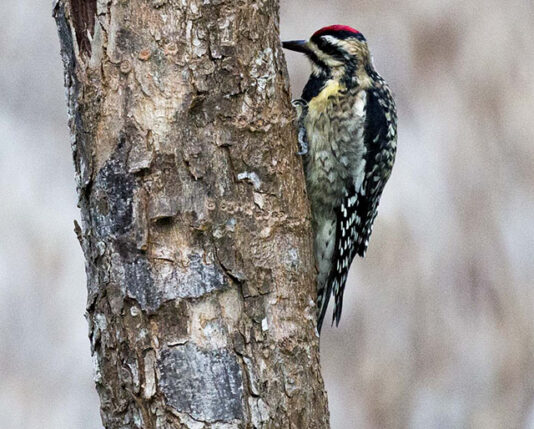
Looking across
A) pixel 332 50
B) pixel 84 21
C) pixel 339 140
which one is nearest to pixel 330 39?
pixel 332 50

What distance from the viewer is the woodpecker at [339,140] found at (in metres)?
3.30

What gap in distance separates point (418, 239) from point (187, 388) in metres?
2.75

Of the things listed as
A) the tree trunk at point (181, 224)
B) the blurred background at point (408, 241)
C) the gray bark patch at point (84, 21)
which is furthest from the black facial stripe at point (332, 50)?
the gray bark patch at point (84, 21)

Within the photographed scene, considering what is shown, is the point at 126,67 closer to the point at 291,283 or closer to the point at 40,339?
the point at 291,283

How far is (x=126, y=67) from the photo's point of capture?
7.54 feet

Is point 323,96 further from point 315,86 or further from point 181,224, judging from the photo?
point 181,224

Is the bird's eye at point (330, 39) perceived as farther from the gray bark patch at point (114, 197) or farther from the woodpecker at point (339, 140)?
the gray bark patch at point (114, 197)

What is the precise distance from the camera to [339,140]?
11.0ft

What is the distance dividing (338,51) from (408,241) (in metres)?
1.59

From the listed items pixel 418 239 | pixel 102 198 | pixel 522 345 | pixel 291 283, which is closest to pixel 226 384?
pixel 291 283

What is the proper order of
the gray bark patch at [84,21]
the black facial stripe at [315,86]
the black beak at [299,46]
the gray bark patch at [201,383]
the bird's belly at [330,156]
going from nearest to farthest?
the gray bark patch at [201,383] → the gray bark patch at [84,21] → the bird's belly at [330,156] → the black facial stripe at [315,86] → the black beak at [299,46]

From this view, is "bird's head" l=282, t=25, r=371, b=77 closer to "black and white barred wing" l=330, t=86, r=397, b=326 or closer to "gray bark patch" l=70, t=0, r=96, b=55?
"black and white barred wing" l=330, t=86, r=397, b=326

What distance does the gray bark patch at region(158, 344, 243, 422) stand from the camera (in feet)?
7.20

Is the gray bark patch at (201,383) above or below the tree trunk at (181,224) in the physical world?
below
